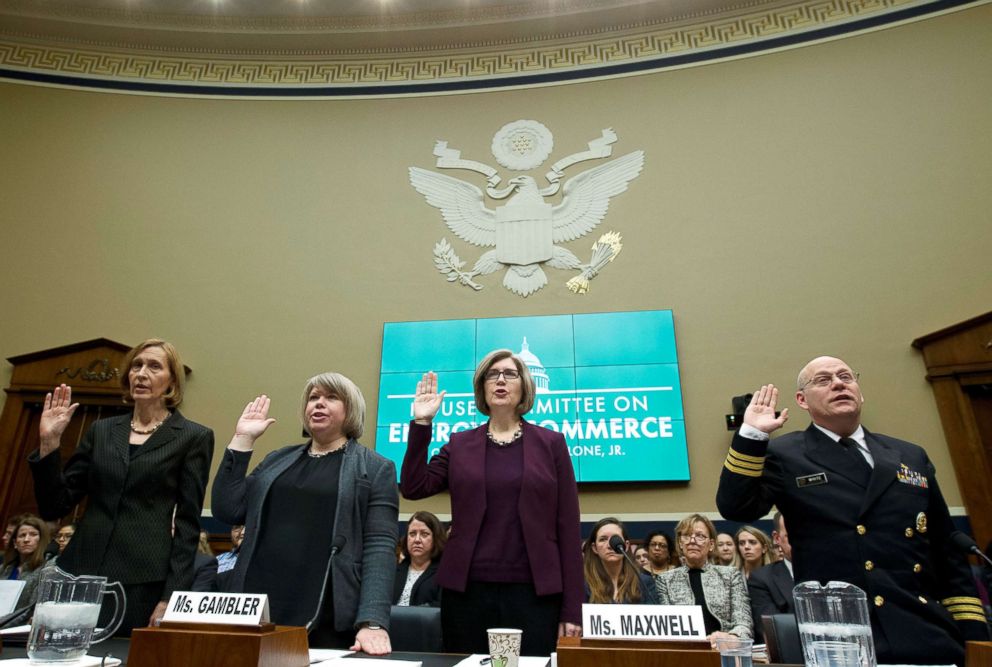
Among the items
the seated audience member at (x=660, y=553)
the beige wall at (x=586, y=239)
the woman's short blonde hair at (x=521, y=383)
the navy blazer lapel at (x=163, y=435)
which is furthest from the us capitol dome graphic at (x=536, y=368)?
the navy blazer lapel at (x=163, y=435)

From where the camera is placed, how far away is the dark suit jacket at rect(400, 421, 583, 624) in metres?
1.43

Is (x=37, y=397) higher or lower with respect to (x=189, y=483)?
higher

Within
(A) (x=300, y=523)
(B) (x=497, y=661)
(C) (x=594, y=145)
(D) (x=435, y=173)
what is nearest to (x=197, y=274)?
(D) (x=435, y=173)

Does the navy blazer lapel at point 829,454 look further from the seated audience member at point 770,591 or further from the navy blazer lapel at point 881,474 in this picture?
the seated audience member at point 770,591

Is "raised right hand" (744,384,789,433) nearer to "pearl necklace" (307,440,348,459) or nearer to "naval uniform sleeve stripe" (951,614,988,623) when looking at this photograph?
"naval uniform sleeve stripe" (951,614,988,623)

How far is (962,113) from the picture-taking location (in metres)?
4.46

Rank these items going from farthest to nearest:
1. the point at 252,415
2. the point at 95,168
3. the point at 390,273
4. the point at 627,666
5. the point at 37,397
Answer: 1. the point at 95,168
2. the point at 390,273
3. the point at 37,397
4. the point at 252,415
5. the point at 627,666

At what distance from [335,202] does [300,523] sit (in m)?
4.11

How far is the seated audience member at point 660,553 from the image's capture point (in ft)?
11.1

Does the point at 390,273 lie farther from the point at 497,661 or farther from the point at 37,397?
the point at 497,661

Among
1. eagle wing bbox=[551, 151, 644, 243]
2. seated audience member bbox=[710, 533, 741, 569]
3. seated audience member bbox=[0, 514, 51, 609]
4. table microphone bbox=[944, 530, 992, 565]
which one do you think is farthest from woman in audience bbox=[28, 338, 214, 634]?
eagle wing bbox=[551, 151, 644, 243]

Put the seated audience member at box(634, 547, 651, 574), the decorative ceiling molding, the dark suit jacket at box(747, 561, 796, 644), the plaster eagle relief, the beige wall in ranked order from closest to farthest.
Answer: the dark suit jacket at box(747, 561, 796, 644)
the seated audience member at box(634, 547, 651, 574)
the beige wall
the plaster eagle relief
the decorative ceiling molding

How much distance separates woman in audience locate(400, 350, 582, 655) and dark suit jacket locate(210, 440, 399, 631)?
0.29ft

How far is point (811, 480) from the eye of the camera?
1.39 m
